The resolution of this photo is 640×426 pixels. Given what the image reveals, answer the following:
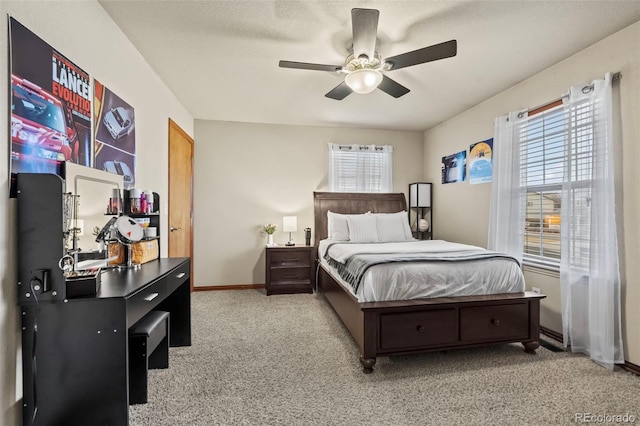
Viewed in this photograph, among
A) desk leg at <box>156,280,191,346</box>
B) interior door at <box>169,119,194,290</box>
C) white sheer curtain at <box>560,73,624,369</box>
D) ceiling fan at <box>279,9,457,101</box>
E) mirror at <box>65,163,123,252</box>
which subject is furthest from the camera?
interior door at <box>169,119,194,290</box>

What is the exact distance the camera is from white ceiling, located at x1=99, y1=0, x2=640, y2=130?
6.82 ft

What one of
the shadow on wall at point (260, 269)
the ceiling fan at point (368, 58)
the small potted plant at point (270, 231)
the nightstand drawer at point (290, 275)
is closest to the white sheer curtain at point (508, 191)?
the ceiling fan at point (368, 58)

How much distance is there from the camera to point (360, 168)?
497 centimetres

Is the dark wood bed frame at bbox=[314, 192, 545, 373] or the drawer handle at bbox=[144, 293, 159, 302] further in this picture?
the dark wood bed frame at bbox=[314, 192, 545, 373]

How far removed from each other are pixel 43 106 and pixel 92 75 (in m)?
0.56

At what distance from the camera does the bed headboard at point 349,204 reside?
4.69m

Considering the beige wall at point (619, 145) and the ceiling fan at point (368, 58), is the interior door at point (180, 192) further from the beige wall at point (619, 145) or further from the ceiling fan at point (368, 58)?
the beige wall at point (619, 145)

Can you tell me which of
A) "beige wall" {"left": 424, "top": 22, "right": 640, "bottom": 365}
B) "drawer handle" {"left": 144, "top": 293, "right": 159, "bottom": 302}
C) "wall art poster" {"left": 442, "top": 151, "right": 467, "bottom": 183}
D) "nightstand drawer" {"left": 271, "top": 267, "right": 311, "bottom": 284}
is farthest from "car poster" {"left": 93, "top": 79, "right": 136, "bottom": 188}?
"wall art poster" {"left": 442, "top": 151, "right": 467, "bottom": 183}

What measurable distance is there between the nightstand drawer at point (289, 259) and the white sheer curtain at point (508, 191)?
2.37 meters

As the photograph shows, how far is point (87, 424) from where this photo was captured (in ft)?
4.75

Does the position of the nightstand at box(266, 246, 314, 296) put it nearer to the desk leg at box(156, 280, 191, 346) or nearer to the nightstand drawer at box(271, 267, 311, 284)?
the nightstand drawer at box(271, 267, 311, 284)

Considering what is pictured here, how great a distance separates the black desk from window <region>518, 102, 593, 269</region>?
3.30 meters

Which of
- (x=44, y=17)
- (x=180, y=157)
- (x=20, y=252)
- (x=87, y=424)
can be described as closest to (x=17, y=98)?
(x=44, y=17)

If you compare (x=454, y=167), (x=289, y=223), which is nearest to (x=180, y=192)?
(x=289, y=223)
